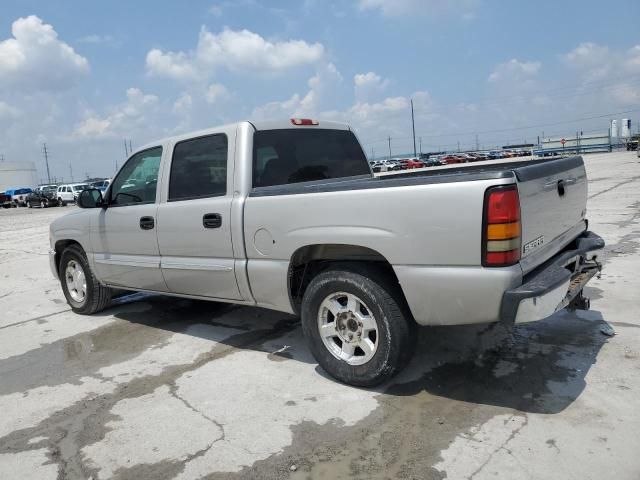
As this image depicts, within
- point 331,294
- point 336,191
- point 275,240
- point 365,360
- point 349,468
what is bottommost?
point 349,468

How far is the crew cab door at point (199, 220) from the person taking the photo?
4.21 metres

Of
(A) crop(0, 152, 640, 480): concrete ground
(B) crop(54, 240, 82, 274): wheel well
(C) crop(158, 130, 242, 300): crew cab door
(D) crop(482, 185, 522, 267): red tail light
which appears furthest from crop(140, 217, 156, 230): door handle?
(D) crop(482, 185, 522, 267): red tail light

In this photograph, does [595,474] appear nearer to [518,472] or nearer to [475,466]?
[518,472]

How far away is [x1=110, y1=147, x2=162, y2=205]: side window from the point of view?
16.3 ft

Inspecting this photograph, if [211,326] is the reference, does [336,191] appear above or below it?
above

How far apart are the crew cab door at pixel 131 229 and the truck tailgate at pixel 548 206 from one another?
3278 millimetres

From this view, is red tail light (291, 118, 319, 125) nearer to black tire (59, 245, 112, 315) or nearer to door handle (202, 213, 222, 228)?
door handle (202, 213, 222, 228)

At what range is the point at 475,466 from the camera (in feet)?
8.75

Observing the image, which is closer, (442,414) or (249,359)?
(442,414)

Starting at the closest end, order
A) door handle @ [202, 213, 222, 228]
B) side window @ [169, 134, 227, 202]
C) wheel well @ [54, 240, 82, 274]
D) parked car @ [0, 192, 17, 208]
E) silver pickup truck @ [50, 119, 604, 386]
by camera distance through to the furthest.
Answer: silver pickup truck @ [50, 119, 604, 386] < door handle @ [202, 213, 222, 228] < side window @ [169, 134, 227, 202] < wheel well @ [54, 240, 82, 274] < parked car @ [0, 192, 17, 208]

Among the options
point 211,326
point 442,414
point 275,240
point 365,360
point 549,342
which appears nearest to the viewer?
point 442,414

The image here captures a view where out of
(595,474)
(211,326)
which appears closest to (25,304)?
(211,326)

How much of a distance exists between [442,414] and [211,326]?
9.51 ft

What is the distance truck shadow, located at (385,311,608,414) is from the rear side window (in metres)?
1.73
